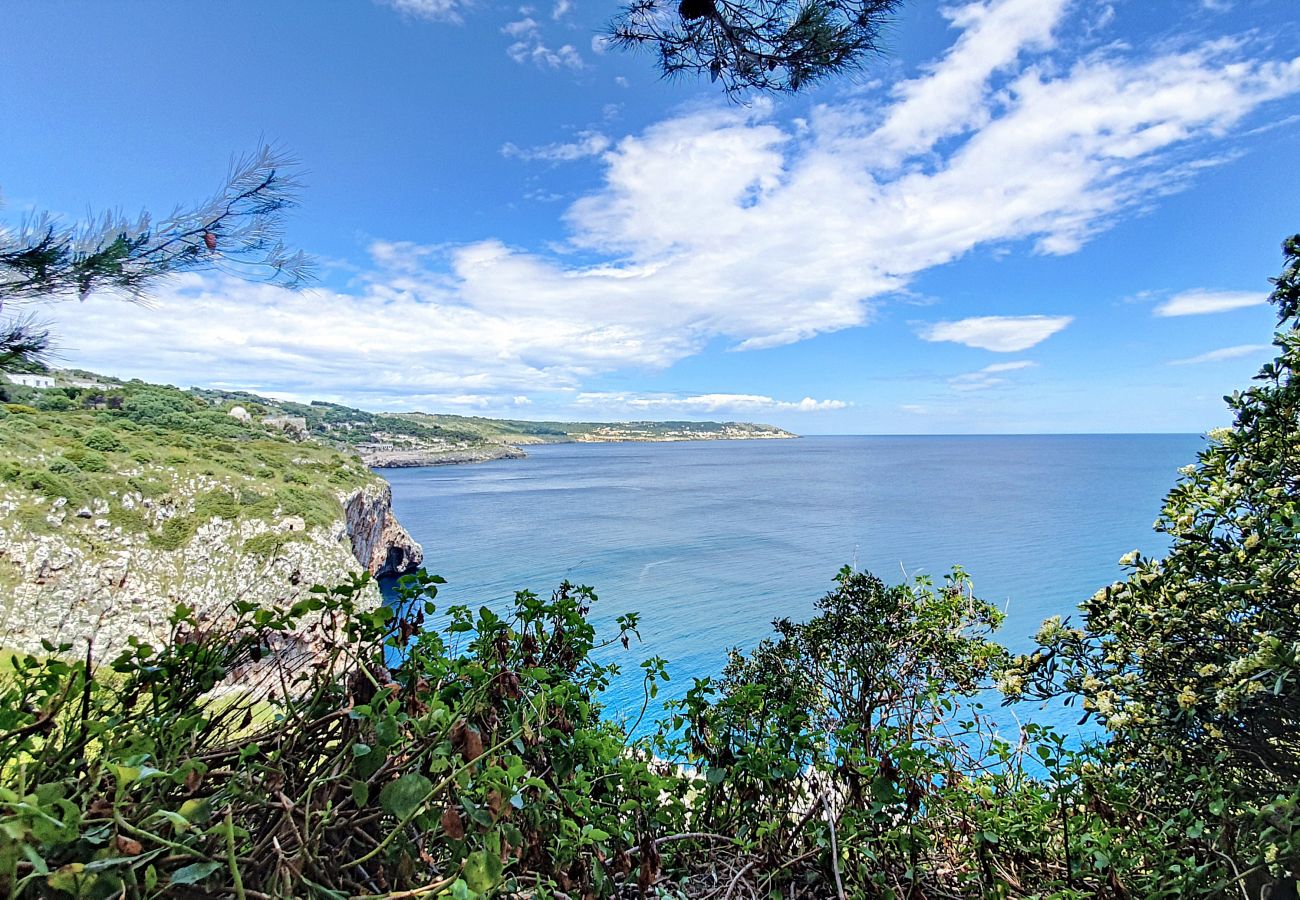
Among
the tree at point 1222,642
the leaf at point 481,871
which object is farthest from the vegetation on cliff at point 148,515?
the tree at point 1222,642

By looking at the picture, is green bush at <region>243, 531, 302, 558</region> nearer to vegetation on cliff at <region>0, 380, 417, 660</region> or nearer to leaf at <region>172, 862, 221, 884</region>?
vegetation on cliff at <region>0, 380, 417, 660</region>

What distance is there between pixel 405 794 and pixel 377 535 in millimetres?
26752

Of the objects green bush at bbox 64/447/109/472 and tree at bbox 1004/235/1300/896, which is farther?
green bush at bbox 64/447/109/472

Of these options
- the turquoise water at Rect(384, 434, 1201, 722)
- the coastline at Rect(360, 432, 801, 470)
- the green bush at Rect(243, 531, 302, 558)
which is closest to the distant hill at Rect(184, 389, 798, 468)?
the coastline at Rect(360, 432, 801, 470)

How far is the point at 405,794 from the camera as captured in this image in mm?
900

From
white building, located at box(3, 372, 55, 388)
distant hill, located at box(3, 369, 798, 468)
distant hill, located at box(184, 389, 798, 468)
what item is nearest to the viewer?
white building, located at box(3, 372, 55, 388)

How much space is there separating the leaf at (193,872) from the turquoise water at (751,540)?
362 cm

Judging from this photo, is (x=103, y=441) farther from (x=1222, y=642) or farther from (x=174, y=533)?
(x=1222, y=642)

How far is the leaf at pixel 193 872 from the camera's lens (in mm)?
730

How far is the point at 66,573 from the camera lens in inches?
487

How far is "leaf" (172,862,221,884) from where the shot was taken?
0.73 meters

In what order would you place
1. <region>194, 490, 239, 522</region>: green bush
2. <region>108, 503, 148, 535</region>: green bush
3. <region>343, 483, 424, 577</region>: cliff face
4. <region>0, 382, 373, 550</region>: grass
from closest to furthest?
1. <region>0, 382, 373, 550</region>: grass
2. <region>108, 503, 148, 535</region>: green bush
3. <region>194, 490, 239, 522</region>: green bush
4. <region>343, 483, 424, 577</region>: cliff face

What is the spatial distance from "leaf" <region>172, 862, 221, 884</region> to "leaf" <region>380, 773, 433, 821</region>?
8.4 inches

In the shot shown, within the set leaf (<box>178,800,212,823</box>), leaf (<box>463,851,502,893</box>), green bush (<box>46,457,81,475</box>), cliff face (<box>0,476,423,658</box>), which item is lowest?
cliff face (<box>0,476,423,658</box>)
